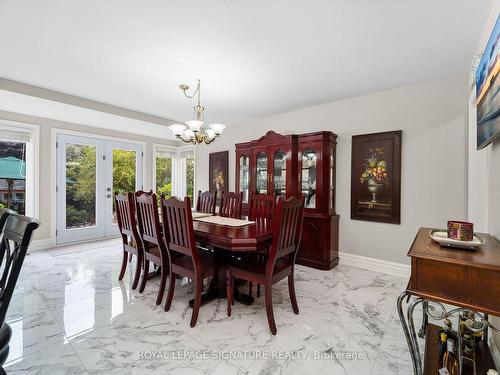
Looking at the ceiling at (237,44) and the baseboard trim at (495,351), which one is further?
the ceiling at (237,44)

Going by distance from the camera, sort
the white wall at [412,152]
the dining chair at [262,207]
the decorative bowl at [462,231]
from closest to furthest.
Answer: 1. the decorative bowl at [462,231]
2. the white wall at [412,152]
3. the dining chair at [262,207]

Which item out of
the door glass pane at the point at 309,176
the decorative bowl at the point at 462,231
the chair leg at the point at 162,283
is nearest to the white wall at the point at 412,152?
the door glass pane at the point at 309,176

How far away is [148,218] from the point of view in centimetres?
230

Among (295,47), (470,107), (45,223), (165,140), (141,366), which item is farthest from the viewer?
(165,140)

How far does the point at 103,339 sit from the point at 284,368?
1272 millimetres

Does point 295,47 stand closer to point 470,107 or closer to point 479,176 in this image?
point 470,107

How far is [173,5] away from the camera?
1.70 meters

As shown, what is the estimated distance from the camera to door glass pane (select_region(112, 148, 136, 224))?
16.5 feet

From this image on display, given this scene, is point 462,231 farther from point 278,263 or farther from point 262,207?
point 262,207

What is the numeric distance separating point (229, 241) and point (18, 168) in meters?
4.15

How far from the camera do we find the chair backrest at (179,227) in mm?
1905

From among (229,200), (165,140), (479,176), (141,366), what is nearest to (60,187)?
(165,140)

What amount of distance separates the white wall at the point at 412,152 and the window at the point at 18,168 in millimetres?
4554

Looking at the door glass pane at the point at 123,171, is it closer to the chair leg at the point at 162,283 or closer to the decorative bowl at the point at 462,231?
the chair leg at the point at 162,283
